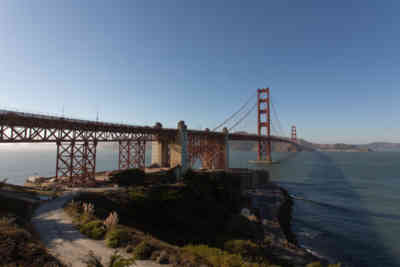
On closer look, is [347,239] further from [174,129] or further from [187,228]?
[174,129]

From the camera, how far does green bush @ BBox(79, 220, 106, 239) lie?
34.4 feet

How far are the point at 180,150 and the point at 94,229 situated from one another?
30076mm

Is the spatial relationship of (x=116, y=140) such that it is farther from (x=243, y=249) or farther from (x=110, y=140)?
(x=243, y=249)

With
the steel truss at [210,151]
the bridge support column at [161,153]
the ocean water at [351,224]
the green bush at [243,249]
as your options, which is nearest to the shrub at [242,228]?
the ocean water at [351,224]

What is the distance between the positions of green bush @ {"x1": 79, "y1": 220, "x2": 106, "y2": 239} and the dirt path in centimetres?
26

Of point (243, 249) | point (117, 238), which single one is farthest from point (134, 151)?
point (117, 238)

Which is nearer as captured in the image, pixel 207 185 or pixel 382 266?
pixel 382 266

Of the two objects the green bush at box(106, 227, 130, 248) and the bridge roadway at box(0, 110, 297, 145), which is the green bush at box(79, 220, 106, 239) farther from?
the bridge roadway at box(0, 110, 297, 145)

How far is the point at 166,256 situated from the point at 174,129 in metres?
34.6

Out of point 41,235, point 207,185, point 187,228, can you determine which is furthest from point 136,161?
point 41,235

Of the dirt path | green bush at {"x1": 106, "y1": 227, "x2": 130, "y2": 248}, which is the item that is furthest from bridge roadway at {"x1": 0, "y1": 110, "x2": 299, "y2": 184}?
green bush at {"x1": 106, "y1": 227, "x2": 130, "y2": 248}

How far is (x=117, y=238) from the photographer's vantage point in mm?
9891

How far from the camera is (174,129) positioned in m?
42.4

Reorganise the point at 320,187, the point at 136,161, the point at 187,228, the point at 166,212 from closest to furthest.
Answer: the point at 187,228
the point at 166,212
the point at 136,161
the point at 320,187
